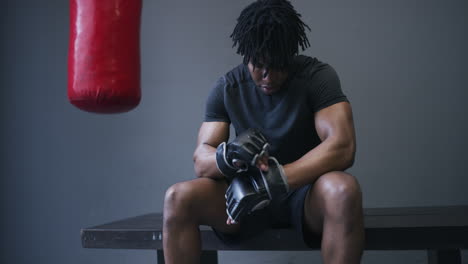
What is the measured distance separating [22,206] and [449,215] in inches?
84.3

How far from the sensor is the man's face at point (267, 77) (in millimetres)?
1334

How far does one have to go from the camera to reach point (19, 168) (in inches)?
97.9

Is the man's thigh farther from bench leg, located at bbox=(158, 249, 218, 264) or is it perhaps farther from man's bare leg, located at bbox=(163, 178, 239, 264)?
bench leg, located at bbox=(158, 249, 218, 264)

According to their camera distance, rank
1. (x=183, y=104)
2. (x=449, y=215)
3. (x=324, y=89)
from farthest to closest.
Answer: (x=183, y=104) < (x=449, y=215) < (x=324, y=89)

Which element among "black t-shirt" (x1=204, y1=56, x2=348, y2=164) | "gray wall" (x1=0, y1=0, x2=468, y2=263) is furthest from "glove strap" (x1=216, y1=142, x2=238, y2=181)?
"gray wall" (x1=0, y1=0, x2=468, y2=263)

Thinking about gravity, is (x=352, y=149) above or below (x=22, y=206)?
above

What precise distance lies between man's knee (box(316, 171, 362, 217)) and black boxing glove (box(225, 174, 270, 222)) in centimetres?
15

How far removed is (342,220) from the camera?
109cm

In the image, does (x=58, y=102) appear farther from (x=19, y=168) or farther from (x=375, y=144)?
(x=375, y=144)

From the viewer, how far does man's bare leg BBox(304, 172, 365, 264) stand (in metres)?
1.09

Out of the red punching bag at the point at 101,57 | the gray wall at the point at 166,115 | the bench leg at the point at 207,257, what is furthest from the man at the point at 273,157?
the gray wall at the point at 166,115

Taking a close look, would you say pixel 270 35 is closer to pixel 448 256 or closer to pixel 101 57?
pixel 101 57

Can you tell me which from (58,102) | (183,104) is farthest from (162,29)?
(58,102)

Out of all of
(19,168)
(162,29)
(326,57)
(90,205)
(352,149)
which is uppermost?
(162,29)
